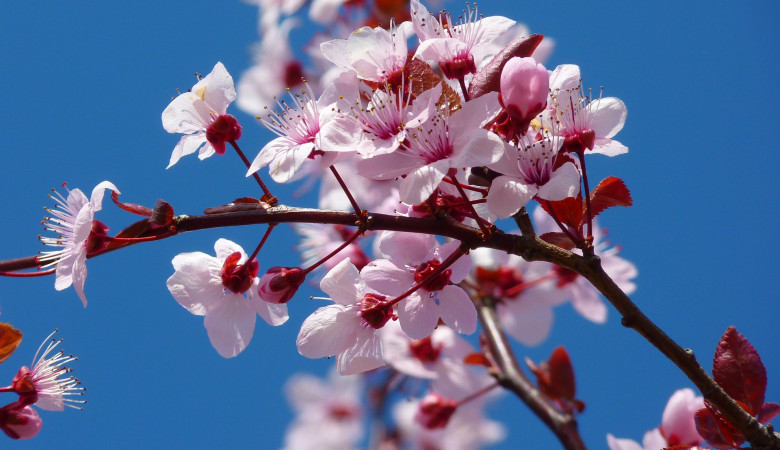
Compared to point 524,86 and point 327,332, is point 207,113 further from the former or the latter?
point 524,86

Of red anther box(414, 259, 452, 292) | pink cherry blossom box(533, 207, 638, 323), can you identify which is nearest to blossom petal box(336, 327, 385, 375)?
red anther box(414, 259, 452, 292)

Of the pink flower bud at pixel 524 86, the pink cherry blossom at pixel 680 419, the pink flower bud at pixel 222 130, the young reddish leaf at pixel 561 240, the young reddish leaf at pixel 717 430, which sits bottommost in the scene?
the young reddish leaf at pixel 717 430

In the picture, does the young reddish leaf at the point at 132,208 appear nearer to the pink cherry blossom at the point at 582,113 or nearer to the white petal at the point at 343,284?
the white petal at the point at 343,284

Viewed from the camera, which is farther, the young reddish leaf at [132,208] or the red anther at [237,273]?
the red anther at [237,273]

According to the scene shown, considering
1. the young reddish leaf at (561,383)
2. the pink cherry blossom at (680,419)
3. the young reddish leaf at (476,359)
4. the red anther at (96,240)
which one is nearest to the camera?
the red anther at (96,240)

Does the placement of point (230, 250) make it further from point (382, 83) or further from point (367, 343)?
point (382, 83)

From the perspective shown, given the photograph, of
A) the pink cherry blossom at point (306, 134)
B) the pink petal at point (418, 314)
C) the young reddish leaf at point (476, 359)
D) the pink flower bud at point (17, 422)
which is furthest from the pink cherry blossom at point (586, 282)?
the pink flower bud at point (17, 422)

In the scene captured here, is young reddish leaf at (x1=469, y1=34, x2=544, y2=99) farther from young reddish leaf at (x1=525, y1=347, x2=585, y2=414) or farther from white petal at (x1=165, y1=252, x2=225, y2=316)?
young reddish leaf at (x1=525, y1=347, x2=585, y2=414)
